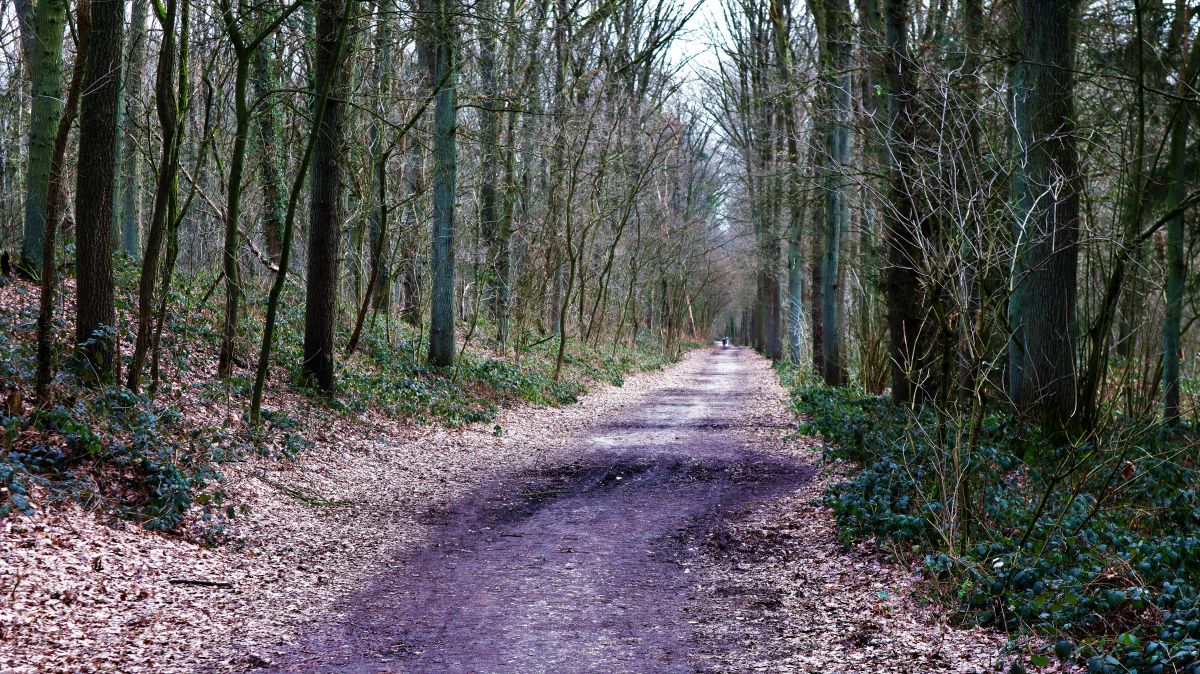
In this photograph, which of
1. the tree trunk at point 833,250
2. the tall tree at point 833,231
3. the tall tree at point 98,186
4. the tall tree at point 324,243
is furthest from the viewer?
the tree trunk at point 833,250

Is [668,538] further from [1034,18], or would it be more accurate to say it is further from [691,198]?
[691,198]

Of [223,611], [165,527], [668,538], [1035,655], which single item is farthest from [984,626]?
[165,527]

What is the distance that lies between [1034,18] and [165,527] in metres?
10.3

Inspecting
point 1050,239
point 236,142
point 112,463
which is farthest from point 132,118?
point 1050,239

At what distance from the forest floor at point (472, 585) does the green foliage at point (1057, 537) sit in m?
0.32

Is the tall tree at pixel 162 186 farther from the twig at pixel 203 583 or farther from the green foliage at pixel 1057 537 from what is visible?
the green foliage at pixel 1057 537

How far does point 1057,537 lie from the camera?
5.62 meters

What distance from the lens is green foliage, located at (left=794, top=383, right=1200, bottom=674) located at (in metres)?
4.21

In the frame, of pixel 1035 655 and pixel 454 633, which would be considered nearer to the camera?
pixel 1035 655

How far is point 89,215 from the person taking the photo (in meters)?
8.07

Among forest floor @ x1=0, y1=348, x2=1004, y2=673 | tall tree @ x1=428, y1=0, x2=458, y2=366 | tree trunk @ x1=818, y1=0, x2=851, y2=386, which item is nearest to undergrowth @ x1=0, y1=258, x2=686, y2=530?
forest floor @ x1=0, y1=348, x2=1004, y2=673

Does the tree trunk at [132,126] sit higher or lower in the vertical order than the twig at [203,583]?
higher

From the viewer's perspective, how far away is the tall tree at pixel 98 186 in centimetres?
804

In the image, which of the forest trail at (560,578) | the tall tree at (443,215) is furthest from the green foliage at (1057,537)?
the tall tree at (443,215)
